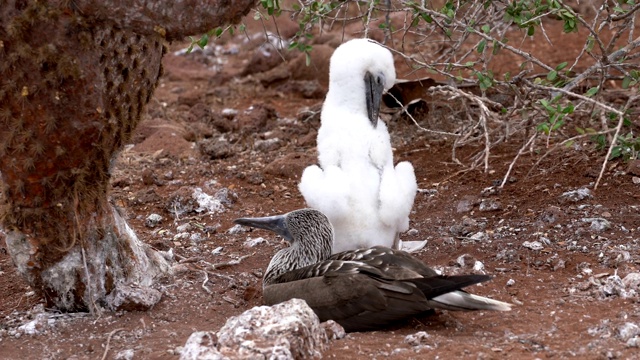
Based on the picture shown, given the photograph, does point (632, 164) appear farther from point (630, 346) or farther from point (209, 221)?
Answer: point (209, 221)

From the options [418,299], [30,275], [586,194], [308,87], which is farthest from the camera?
[308,87]

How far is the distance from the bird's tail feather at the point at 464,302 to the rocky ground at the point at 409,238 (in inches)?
3.3

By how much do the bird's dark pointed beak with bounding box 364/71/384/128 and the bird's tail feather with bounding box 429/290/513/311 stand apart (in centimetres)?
155

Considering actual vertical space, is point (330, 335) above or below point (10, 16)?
below

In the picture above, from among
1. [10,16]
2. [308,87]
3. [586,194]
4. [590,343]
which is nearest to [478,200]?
[586,194]

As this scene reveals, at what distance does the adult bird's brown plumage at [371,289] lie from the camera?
4.18 meters

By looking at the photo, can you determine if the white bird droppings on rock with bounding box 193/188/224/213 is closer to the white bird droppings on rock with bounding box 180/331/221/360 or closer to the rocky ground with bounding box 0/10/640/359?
the rocky ground with bounding box 0/10/640/359

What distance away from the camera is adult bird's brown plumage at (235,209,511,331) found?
13.7 ft

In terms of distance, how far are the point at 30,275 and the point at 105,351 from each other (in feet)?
2.62

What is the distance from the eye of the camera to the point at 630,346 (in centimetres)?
366

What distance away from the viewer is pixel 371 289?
168 inches

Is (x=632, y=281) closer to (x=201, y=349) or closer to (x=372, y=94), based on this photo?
(x=372, y=94)

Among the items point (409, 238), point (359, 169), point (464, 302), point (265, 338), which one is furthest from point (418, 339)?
point (409, 238)

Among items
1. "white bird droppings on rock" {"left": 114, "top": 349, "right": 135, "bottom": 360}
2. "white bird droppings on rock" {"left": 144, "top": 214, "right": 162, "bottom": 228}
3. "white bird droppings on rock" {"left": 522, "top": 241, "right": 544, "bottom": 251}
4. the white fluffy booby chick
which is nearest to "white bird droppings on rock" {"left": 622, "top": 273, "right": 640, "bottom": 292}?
"white bird droppings on rock" {"left": 522, "top": 241, "right": 544, "bottom": 251}
